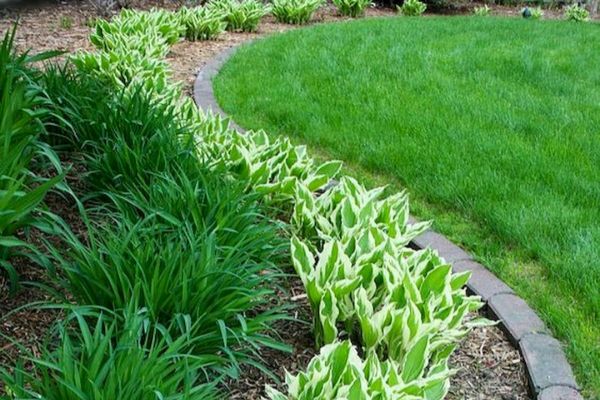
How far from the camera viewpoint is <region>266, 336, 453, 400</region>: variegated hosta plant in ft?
6.81

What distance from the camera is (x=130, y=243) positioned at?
8.46 feet

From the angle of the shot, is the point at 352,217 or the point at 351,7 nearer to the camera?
the point at 352,217

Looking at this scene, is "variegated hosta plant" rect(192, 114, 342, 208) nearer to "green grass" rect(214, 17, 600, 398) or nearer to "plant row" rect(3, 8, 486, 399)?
"plant row" rect(3, 8, 486, 399)

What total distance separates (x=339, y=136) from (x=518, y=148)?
1061 mm

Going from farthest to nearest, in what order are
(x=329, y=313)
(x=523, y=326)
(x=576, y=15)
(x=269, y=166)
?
(x=576, y=15) < (x=269, y=166) < (x=523, y=326) < (x=329, y=313)

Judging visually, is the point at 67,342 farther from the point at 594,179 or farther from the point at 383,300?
the point at 594,179

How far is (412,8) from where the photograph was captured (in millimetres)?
10695

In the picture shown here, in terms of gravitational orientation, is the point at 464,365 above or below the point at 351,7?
below

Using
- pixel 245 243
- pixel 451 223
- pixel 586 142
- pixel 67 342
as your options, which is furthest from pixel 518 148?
pixel 67 342

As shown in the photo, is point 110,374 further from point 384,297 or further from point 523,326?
point 523,326

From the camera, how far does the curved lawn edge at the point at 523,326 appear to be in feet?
8.28

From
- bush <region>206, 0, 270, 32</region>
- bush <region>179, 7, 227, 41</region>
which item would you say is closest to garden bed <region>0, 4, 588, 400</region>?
bush <region>179, 7, 227, 41</region>

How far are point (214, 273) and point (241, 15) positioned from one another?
6260mm

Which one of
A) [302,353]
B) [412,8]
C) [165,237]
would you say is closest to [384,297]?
[302,353]
